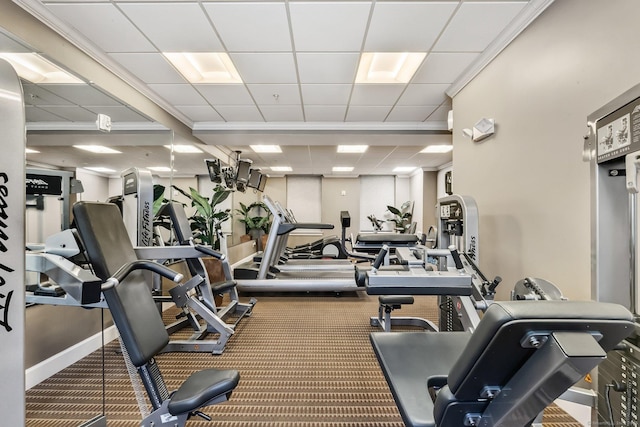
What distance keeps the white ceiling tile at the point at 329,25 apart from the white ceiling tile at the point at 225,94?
122 centimetres

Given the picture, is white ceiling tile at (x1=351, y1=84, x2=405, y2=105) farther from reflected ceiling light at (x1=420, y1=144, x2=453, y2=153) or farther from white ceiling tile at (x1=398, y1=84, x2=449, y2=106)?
reflected ceiling light at (x1=420, y1=144, x2=453, y2=153)

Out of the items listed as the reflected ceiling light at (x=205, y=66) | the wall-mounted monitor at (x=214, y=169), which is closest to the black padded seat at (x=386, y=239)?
the reflected ceiling light at (x=205, y=66)

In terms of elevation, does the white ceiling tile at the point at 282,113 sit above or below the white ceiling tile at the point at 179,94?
below

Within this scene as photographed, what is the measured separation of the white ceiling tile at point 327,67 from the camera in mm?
2910

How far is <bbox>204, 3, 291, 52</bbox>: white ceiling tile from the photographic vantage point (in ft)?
7.38

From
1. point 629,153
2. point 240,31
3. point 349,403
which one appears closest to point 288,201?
point 240,31

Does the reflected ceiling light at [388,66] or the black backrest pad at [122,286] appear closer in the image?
the black backrest pad at [122,286]

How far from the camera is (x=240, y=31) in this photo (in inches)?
99.3

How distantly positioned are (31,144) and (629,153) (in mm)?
3614

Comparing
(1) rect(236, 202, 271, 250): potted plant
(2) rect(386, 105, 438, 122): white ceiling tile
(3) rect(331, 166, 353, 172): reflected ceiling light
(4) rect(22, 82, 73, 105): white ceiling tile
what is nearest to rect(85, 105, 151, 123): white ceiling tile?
(4) rect(22, 82, 73, 105): white ceiling tile

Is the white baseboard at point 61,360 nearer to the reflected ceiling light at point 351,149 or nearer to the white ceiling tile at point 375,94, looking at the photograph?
the white ceiling tile at point 375,94

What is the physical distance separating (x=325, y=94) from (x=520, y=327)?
146 inches

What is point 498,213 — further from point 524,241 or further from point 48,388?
point 48,388

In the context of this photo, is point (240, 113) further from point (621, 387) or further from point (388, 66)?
point (621, 387)
